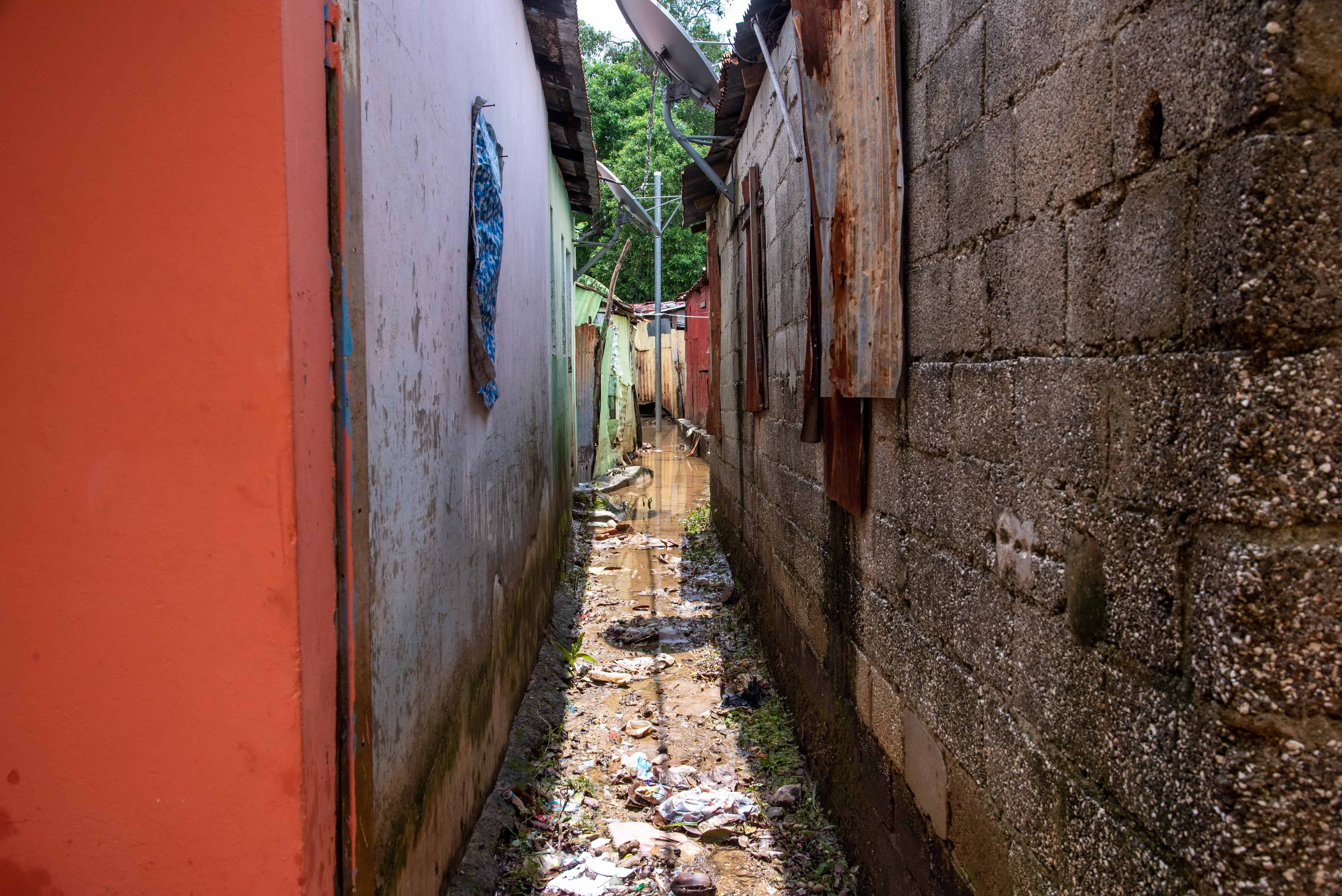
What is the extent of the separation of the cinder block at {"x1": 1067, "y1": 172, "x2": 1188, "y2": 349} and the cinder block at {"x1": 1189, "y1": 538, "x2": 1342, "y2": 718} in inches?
14.7

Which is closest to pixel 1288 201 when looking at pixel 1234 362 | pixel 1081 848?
pixel 1234 362

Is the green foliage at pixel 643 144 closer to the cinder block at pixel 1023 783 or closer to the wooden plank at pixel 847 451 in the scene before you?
the wooden plank at pixel 847 451

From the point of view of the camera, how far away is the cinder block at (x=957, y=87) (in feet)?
6.78

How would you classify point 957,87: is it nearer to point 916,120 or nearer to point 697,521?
point 916,120

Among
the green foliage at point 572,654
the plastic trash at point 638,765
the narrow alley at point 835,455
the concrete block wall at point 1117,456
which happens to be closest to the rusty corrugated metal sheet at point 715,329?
the green foliage at point 572,654

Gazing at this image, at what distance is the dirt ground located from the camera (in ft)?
10.9

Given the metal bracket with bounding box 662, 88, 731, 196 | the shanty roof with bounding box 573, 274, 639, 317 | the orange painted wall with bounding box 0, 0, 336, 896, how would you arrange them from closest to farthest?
the orange painted wall with bounding box 0, 0, 336, 896
the metal bracket with bounding box 662, 88, 731, 196
the shanty roof with bounding box 573, 274, 639, 317

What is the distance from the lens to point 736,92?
227 inches

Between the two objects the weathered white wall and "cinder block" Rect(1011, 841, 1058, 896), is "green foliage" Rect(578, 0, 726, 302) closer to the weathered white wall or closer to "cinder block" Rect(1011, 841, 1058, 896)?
the weathered white wall

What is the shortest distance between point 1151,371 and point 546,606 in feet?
18.1

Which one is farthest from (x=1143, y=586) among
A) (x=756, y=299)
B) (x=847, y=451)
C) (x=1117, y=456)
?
(x=756, y=299)

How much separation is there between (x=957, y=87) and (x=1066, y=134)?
652 mm

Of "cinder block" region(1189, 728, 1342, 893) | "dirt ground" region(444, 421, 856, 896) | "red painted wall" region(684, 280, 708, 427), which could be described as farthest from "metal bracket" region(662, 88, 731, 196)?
"red painted wall" region(684, 280, 708, 427)

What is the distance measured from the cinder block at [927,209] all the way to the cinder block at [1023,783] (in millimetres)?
1286
